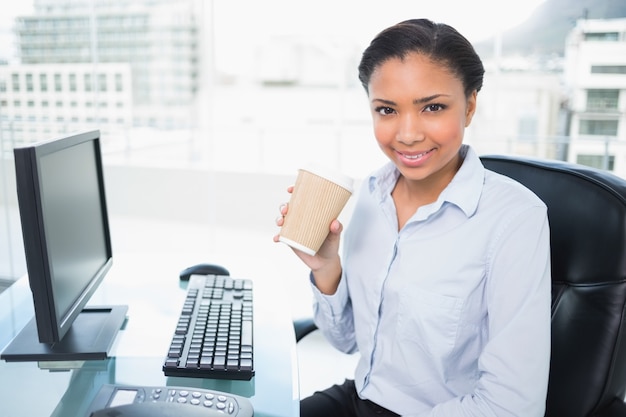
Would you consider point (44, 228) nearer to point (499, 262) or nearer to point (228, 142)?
point (499, 262)

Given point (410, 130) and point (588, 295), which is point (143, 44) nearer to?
point (410, 130)

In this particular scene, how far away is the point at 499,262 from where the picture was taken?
3.08ft

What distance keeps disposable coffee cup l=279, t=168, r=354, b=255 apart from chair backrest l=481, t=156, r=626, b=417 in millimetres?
413

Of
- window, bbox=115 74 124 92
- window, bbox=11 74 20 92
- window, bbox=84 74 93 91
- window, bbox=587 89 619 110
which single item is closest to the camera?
window, bbox=587 89 619 110

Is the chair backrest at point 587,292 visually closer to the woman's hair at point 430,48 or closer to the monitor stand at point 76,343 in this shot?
the woman's hair at point 430,48

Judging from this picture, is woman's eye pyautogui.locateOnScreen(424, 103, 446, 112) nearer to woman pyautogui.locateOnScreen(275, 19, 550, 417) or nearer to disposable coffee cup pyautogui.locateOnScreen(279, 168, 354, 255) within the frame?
woman pyautogui.locateOnScreen(275, 19, 550, 417)

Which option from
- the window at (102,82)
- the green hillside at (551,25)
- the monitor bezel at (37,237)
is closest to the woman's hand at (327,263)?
Answer: the monitor bezel at (37,237)

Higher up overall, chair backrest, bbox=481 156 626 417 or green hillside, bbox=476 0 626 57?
green hillside, bbox=476 0 626 57

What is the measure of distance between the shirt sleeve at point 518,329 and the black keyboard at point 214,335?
38 centimetres

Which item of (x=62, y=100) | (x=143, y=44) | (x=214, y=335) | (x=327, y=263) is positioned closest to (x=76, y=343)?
(x=214, y=335)

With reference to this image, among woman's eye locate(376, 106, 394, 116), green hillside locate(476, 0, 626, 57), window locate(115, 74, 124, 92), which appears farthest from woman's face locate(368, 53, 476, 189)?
window locate(115, 74, 124, 92)

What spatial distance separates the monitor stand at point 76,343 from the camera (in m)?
0.98

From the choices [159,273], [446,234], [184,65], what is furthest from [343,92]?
[446,234]

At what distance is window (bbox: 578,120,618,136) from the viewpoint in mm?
3986
